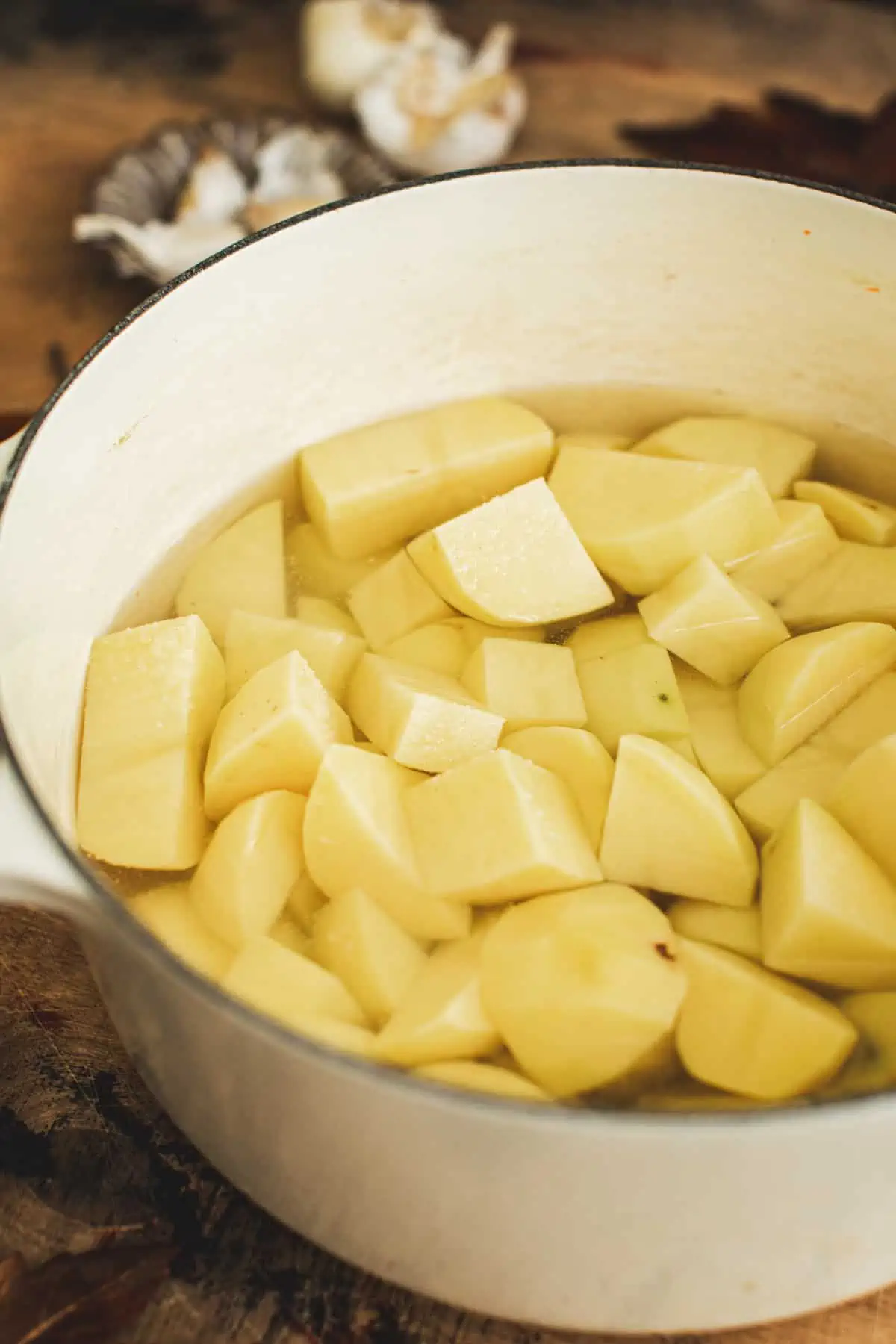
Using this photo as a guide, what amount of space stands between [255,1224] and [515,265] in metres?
0.75

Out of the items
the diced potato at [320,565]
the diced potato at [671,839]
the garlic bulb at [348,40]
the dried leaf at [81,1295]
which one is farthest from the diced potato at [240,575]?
the garlic bulb at [348,40]

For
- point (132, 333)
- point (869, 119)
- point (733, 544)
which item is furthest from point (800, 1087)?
point (869, 119)

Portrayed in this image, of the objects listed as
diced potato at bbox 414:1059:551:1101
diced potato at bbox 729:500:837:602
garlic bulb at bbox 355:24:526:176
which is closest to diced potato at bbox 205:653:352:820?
diced potato at bbox 414:1059:551:1101

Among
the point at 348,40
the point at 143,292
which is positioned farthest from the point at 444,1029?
the point at 348,40

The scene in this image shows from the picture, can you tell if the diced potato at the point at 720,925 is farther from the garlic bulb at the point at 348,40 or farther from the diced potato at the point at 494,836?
the garlic bulb at the point at 348,40

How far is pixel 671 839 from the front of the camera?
0.80 m

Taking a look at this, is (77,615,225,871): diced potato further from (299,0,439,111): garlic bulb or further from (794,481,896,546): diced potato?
(299,0,439,111): garlic bulb

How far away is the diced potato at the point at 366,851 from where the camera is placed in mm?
751

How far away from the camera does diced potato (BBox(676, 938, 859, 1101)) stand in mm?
677

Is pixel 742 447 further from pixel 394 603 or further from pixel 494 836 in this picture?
pixel 494 836

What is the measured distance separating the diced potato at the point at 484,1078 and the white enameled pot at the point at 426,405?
2.9 inches

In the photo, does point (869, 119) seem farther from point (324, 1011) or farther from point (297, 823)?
point (324, 1011)

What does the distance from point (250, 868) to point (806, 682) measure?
418 millimetres

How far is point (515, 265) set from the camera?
3.35 ft
